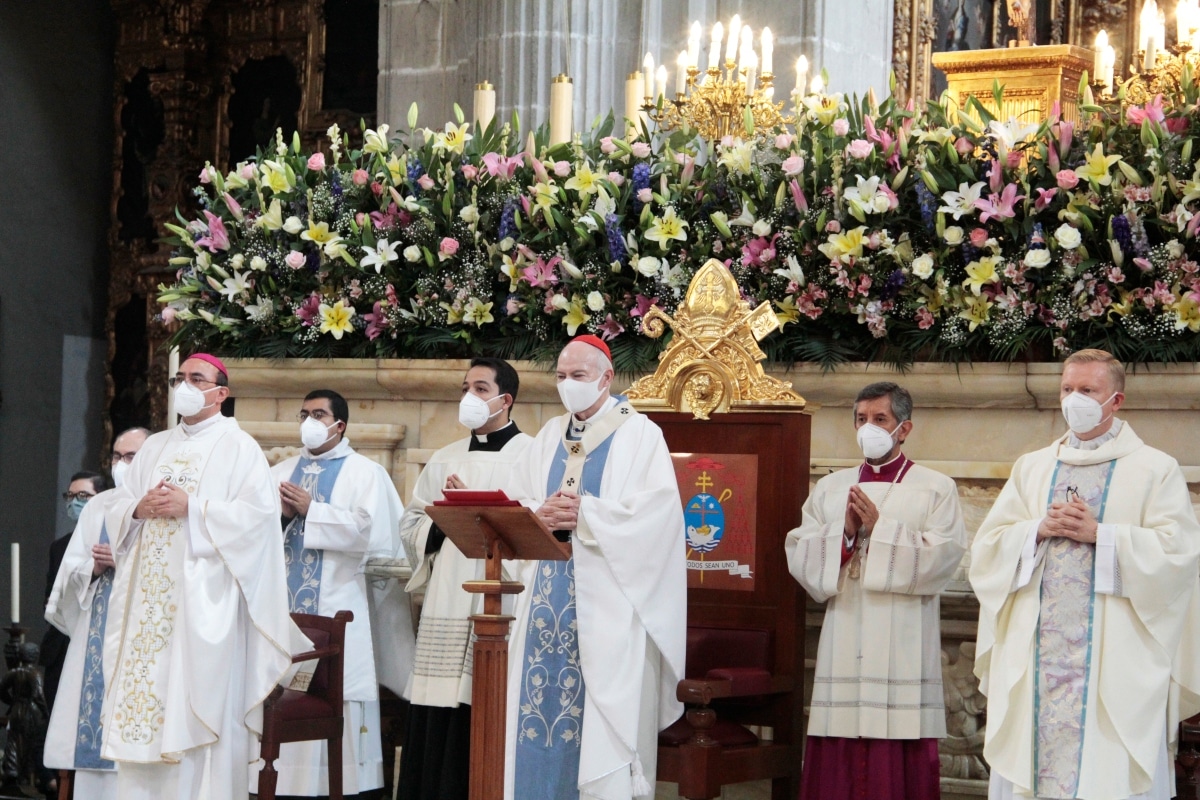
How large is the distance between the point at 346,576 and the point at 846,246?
2411 mm

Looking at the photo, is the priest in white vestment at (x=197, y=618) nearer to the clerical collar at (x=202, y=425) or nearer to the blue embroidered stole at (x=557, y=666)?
the clerical collar at (x=202, y=425)

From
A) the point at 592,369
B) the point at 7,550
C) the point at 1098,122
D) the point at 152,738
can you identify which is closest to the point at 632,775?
the point at 592,369

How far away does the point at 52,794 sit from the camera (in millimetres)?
8477

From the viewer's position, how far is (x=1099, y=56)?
1025 cm

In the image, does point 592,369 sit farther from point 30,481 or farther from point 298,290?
point 30,481

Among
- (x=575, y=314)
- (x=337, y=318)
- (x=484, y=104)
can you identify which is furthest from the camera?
(x=484, y=104)

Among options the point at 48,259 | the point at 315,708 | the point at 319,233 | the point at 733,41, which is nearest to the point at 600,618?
the point at 315,708

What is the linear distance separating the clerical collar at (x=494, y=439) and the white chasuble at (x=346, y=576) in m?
0.62

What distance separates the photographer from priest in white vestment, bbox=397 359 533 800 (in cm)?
679

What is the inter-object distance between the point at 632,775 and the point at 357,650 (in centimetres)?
173

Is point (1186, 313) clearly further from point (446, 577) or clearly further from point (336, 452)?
point (336, 452)

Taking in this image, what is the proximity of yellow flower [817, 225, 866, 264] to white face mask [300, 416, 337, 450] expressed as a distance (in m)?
2.14

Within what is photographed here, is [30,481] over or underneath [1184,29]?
underneath

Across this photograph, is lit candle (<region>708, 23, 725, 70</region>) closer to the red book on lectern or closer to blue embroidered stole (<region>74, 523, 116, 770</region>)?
blue embroidered stole (<region>74, 523, 116, 770</region>)
